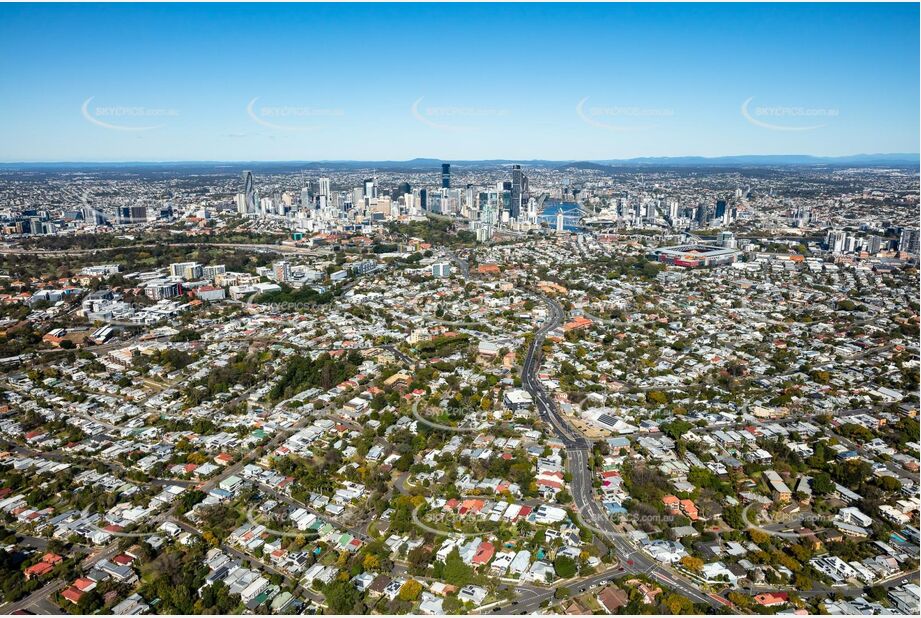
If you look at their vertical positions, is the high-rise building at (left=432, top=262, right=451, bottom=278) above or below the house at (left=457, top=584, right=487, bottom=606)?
above

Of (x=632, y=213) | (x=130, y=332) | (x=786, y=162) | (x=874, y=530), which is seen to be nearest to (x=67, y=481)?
(x=130, y=332)

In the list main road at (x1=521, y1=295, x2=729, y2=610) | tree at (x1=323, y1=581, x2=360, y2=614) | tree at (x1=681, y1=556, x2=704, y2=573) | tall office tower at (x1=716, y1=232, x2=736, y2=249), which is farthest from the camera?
tall office tower at (x1=716, y1=232, x2=736, y2=249)

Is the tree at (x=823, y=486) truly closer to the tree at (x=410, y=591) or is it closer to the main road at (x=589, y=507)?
the main road at (x=589, y=507)

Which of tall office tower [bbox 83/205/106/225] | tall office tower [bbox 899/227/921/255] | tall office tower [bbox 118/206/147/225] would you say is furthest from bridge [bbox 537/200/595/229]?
tall office tower [bbox 83/205/106/225]

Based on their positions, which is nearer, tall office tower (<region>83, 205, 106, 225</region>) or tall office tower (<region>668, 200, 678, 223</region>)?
tall office tower (<region>83, 205, 106, 225</region>)

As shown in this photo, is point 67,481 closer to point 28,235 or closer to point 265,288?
point 265,288

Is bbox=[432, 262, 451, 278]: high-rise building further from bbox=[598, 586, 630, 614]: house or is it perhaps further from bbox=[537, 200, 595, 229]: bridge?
bbox=[598, 586, 630, 614]: house

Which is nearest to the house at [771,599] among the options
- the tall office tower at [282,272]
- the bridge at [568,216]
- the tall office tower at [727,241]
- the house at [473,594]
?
the house at [473,594]
